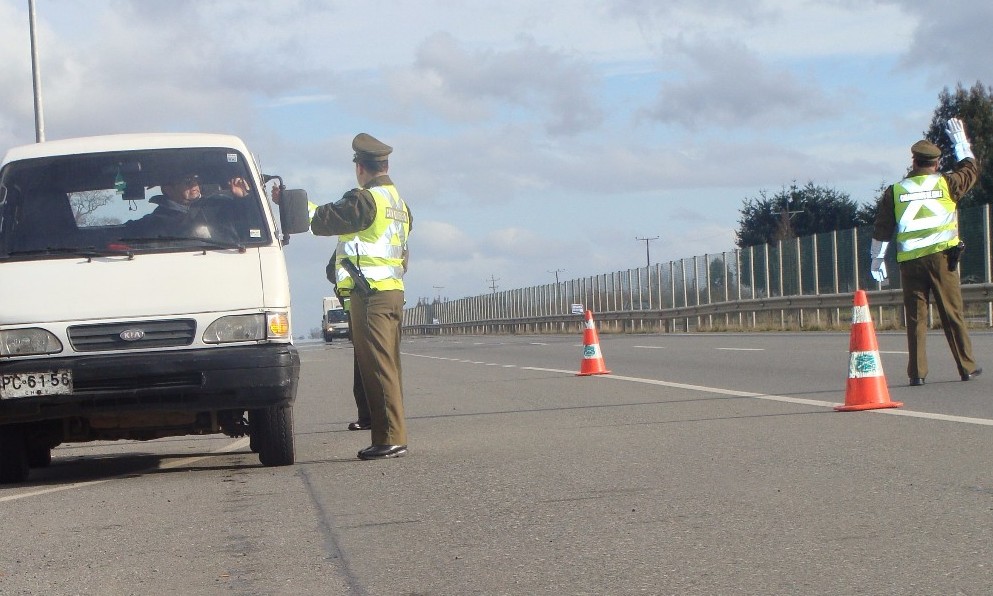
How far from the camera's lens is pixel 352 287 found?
906 cm

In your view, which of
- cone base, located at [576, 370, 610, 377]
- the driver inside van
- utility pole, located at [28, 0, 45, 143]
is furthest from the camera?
utility pole, located at [28, 0, 45, 143]

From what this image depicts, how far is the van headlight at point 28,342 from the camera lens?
7.92 metres

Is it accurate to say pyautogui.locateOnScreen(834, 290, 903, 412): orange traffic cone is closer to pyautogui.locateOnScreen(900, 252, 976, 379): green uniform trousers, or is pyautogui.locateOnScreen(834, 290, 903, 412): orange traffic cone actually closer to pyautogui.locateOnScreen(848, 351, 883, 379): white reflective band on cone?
pyautogui.locateOnScreen(848, 351, 883, 379): white reflective band on cone

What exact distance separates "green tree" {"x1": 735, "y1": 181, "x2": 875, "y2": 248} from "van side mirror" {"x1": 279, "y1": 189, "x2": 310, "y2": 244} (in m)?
75.3

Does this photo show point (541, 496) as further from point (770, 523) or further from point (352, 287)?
point (352, 287)

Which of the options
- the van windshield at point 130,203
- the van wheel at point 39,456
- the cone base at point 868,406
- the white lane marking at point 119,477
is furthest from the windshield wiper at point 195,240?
the cone base at point 868,406

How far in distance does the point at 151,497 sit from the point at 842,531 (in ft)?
12.6

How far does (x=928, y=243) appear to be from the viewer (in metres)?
12.0

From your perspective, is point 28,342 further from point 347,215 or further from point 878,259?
point 878,259

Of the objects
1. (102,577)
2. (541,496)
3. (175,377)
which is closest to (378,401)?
(175,377)

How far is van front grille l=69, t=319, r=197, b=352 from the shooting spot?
7996mm

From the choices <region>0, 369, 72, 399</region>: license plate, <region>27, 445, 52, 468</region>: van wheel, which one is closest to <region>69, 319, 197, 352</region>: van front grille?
<region>0, 369, 72, 399</region>: license plate

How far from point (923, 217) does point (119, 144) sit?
6749mm

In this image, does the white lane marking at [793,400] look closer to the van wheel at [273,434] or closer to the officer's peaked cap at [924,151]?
the officer's peaked cap at [924,151]
